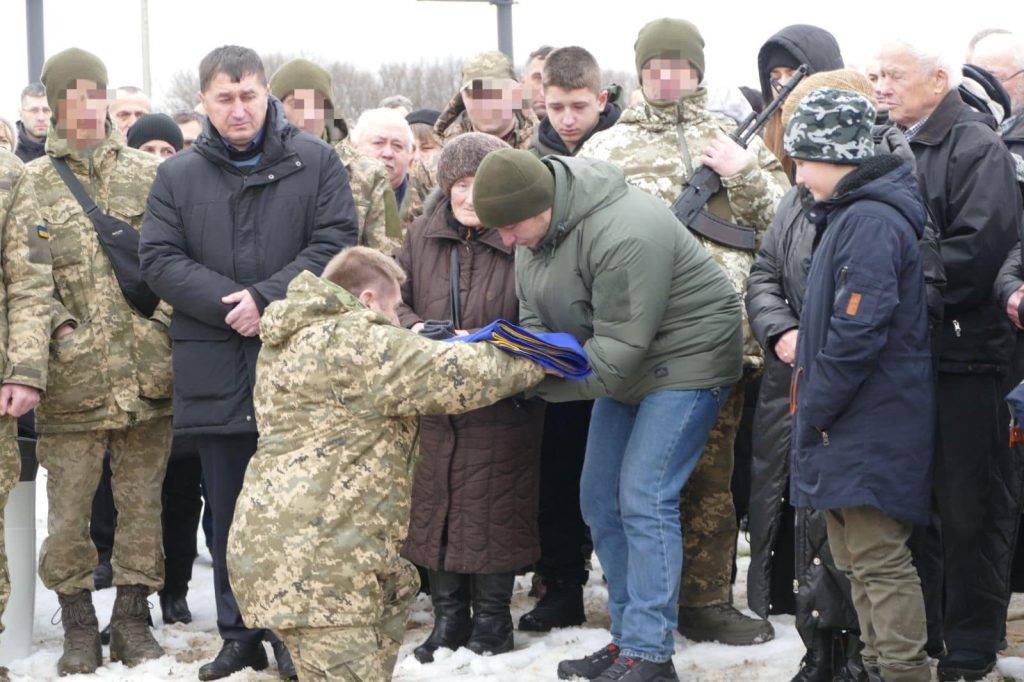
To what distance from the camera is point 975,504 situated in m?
4.92

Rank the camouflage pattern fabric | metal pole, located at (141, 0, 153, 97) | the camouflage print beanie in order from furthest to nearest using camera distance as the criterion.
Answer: metal pole, located at (141, 0, 153, 97) → the camouflage pattern fabric → the camouflage print beanie

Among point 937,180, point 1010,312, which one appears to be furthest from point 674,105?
point 1010,312

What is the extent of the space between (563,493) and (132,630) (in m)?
1.95

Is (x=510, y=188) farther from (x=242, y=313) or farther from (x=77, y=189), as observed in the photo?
(x=77, y=189)

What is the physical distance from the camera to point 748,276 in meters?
5.37

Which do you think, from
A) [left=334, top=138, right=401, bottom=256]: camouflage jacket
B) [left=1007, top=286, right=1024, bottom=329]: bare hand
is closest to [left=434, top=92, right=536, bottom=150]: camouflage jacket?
[left=334, top=138, right=401, bottom=256]: camouflage jacket

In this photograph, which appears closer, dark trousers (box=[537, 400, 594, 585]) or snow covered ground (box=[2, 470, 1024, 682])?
snow covered ground (box=[2, 470, 1024, 682])

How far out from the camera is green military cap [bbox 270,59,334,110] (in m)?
6.98

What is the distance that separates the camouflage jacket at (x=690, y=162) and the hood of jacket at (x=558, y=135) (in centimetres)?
37

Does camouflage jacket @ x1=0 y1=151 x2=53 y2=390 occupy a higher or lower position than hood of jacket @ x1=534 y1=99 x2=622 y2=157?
lower

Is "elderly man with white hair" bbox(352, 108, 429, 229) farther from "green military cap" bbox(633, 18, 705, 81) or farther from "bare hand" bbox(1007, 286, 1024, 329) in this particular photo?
"bare hand" bbox(1007, 286, 1024, 329)

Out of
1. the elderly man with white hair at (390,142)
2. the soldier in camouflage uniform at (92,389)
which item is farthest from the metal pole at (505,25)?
the soldier in camouflage uniform at (92,389)

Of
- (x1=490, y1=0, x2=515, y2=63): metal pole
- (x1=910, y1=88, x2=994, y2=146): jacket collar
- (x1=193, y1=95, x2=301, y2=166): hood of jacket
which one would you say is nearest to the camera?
(x1=910, y1=88, x2=994, y2=146): jacket collar

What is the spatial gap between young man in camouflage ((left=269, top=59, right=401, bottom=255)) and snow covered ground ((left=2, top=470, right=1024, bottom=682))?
5.94 feet
